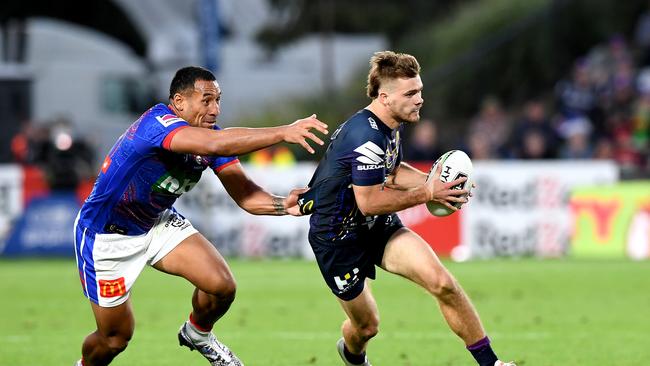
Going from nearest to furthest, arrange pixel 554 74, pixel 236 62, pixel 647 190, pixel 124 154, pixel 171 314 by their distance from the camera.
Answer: pixel 124 154
pixel 171 314
pixel 647 190
pixel 554 74
pixel 236 62

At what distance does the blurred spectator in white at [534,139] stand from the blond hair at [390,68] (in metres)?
14.0

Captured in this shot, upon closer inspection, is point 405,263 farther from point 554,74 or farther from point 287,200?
point 554,74

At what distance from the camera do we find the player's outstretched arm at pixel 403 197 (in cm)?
858

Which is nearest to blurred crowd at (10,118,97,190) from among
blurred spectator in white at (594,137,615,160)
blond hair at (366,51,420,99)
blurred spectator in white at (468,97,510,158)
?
blurred spectator in white at (468,97,510,158)

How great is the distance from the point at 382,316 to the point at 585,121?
12.3 meters

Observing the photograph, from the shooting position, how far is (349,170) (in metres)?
8.96

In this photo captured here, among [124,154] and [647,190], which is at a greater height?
[124,154]

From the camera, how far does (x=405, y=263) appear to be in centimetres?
881

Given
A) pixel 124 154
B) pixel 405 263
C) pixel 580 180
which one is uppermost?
pixel 124 154

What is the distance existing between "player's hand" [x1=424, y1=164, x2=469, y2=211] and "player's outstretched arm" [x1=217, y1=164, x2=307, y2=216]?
123cm

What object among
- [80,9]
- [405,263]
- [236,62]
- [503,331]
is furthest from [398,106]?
[80,9]

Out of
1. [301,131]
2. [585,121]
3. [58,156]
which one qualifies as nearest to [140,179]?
[301,131]

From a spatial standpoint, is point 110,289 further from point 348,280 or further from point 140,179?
point 348,280

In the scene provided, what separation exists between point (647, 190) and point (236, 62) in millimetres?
16506
